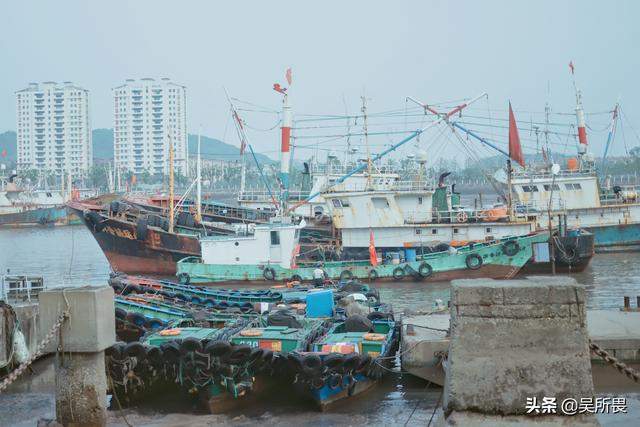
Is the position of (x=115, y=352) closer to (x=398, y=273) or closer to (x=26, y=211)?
(x=398, y=273)

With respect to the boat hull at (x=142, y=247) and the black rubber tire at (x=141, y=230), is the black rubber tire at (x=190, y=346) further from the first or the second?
the black rubber tire at (x=141, y=230)

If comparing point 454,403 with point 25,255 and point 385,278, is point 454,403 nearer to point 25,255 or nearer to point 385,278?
point 385,278

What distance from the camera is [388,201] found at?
3123 centimetres

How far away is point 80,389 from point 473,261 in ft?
72.2

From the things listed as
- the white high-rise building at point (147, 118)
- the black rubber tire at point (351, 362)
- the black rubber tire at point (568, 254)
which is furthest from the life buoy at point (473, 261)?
the white high-rise building at point (147, 118)

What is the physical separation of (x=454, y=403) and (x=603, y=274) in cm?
2874

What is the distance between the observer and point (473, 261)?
92.0 feet

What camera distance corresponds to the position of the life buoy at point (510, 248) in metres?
28.2

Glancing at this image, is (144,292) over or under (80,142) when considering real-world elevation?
under

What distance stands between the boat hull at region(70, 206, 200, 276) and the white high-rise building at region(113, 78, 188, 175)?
150 m

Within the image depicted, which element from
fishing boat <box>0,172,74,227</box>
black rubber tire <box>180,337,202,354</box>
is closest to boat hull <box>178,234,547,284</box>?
black rubber tire <box>180,337,202,354</box>

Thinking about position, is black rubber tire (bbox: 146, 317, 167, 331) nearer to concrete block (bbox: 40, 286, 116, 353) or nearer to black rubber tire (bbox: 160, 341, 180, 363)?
black rubber tire (bbox: 160, 341, 180, 363)

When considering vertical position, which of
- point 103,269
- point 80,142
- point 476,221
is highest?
point 80,142

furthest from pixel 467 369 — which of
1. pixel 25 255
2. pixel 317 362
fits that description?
pixel 25 255
